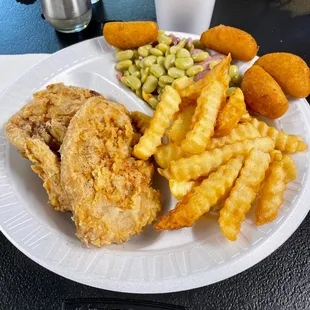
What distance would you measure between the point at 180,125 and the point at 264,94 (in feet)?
1.38

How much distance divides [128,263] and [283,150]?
74cm

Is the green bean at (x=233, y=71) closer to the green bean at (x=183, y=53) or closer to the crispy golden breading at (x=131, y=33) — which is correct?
the green bean at (x=183, y=53)

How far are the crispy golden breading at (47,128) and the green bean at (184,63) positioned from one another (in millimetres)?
411

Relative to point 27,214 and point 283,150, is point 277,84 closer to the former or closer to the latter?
point 283,150

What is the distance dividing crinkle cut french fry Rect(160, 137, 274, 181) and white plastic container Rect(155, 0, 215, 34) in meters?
1.08

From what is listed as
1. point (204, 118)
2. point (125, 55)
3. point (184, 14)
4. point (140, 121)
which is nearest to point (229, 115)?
point (204, 118)

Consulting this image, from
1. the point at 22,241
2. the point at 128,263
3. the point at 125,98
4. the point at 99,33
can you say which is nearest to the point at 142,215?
the point at 128,263

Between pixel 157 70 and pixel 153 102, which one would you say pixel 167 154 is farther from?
pixel 157 70

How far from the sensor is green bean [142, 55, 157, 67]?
187 cm

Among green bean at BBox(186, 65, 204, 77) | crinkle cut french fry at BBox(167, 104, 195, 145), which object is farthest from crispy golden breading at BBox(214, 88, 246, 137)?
green bean at BBox(186, 65, 204, 77)

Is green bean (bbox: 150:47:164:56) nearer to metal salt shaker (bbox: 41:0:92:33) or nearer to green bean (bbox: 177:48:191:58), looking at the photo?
green bean (bbox: 177:48:191:58)

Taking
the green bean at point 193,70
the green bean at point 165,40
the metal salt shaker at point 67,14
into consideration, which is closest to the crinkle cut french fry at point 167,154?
the green bean at point 193,70

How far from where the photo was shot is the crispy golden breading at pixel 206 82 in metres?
1.51

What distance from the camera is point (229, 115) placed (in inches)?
56.8
